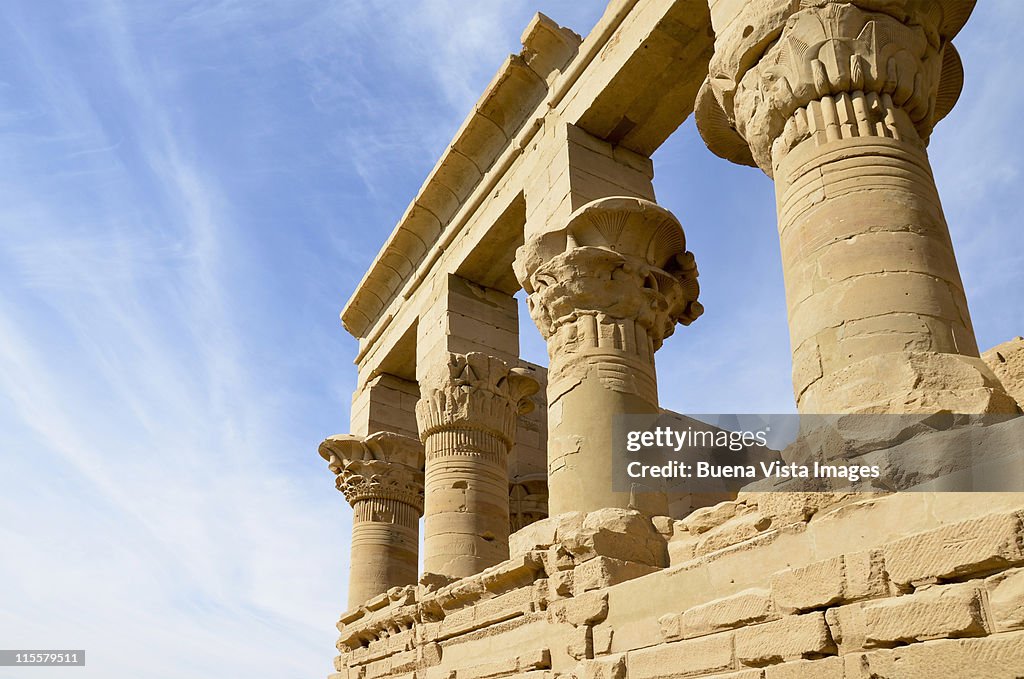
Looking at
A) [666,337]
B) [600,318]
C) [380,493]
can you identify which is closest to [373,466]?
[380,493]

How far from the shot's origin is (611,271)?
855 cm

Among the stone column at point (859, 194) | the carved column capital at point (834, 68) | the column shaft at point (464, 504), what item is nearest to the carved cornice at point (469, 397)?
the column shaft at point (464, 504)

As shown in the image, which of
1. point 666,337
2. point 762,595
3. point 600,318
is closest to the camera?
point 762,595

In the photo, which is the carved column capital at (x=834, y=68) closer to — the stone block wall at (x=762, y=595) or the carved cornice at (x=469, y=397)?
the stone block wall at (x=762, y=595)

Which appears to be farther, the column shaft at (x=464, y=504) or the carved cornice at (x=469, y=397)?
the carved cornice at (x=469, y=397)

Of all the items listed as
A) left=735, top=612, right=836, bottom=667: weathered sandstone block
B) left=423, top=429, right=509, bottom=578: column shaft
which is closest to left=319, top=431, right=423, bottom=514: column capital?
left=423, top=429, right=509, bottom=578: column shaft

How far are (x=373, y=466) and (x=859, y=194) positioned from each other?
1023cm

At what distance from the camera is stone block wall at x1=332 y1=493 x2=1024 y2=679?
3.72 m

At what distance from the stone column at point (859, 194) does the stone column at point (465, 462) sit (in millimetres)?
5695

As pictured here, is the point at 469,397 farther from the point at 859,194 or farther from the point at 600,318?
the point at 859,194

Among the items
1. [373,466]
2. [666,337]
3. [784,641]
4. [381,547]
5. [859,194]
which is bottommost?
[784,641]

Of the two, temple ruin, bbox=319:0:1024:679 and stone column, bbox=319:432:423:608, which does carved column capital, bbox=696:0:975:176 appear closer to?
temple ruin, bbox=319:0:1024:679

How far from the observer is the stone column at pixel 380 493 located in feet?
46.3

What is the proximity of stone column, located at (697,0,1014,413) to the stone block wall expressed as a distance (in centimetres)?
73
